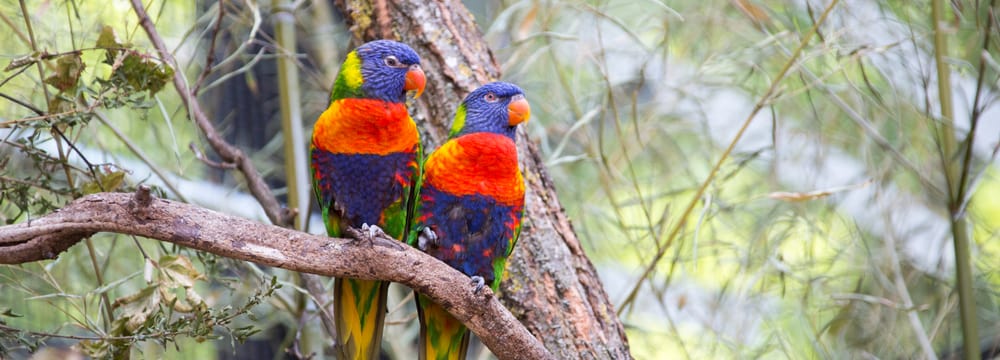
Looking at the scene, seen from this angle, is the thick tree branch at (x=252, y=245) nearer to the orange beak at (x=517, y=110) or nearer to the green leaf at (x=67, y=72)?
the green leaf at (x=67, y=72)

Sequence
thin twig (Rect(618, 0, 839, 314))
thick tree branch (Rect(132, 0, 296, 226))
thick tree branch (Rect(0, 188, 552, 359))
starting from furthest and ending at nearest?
1. thin twig (Rect(618, 0, 839, 314))
2. thick tree branch (Rect(132, 0, 296, 226))
3. thick tree branch (Rect(0, 188, 552, 359))

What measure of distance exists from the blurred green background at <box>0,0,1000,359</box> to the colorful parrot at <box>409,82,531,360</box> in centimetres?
41

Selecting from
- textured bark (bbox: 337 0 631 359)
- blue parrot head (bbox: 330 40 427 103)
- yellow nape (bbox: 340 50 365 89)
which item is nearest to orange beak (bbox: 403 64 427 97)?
blue parrot head (bbox: 330 40 427 103)

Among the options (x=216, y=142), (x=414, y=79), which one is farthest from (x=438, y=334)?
(x=216, y=142)

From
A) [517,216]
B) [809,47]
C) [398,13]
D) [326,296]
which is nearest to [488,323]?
[517,216]

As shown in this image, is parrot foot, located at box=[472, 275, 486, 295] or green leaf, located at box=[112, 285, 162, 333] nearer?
green leaf, located at box=[112, 285, 162, 333]

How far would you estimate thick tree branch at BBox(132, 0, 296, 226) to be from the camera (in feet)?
6.88

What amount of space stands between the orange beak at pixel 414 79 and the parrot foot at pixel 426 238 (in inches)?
15.4

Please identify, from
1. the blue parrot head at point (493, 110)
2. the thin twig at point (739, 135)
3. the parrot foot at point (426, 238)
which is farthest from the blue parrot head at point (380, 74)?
the thin twig at point (739, 135)

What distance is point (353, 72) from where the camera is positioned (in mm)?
2170

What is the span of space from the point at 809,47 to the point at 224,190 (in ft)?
7.57

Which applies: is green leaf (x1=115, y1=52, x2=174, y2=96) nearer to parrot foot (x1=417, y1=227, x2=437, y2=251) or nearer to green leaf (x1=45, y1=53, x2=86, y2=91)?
green leaf (x1=45, y1=53, x2=86, y2=91)

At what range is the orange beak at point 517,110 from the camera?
7.27 feet

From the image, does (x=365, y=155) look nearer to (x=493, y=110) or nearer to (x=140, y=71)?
(x=493, y=110)
